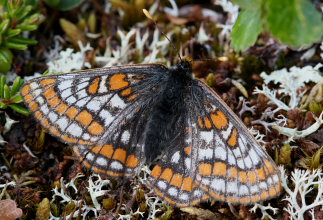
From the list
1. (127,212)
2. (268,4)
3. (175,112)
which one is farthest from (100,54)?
(268,4)

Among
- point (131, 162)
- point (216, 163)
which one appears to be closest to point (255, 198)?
point (216, 163)

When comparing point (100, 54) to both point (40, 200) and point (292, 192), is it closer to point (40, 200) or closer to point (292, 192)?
point (40, 200)

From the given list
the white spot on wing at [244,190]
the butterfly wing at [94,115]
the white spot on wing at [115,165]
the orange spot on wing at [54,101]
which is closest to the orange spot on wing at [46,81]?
the butterfly wing at [94,115]

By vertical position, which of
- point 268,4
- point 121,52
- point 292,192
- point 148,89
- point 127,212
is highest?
point 268,4

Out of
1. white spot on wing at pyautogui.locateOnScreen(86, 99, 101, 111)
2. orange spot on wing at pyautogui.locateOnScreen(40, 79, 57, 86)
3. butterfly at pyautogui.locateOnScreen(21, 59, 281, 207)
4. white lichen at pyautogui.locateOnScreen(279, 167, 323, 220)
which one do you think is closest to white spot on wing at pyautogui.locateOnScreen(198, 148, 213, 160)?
butterfly at pyautogui.locateOnScreen(21, 59, 281, 207)

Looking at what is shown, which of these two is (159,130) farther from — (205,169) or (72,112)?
(72,112)

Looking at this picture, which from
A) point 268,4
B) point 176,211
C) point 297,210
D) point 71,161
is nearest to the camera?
point 268,4

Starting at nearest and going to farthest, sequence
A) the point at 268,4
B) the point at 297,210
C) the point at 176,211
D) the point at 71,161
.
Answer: the point at 268,4 < the point at 297,210 < the point at 176,211 < the point at 71,161

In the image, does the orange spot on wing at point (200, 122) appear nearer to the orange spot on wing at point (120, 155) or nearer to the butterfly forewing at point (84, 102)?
the butterfly forewing at point (84, 102)
